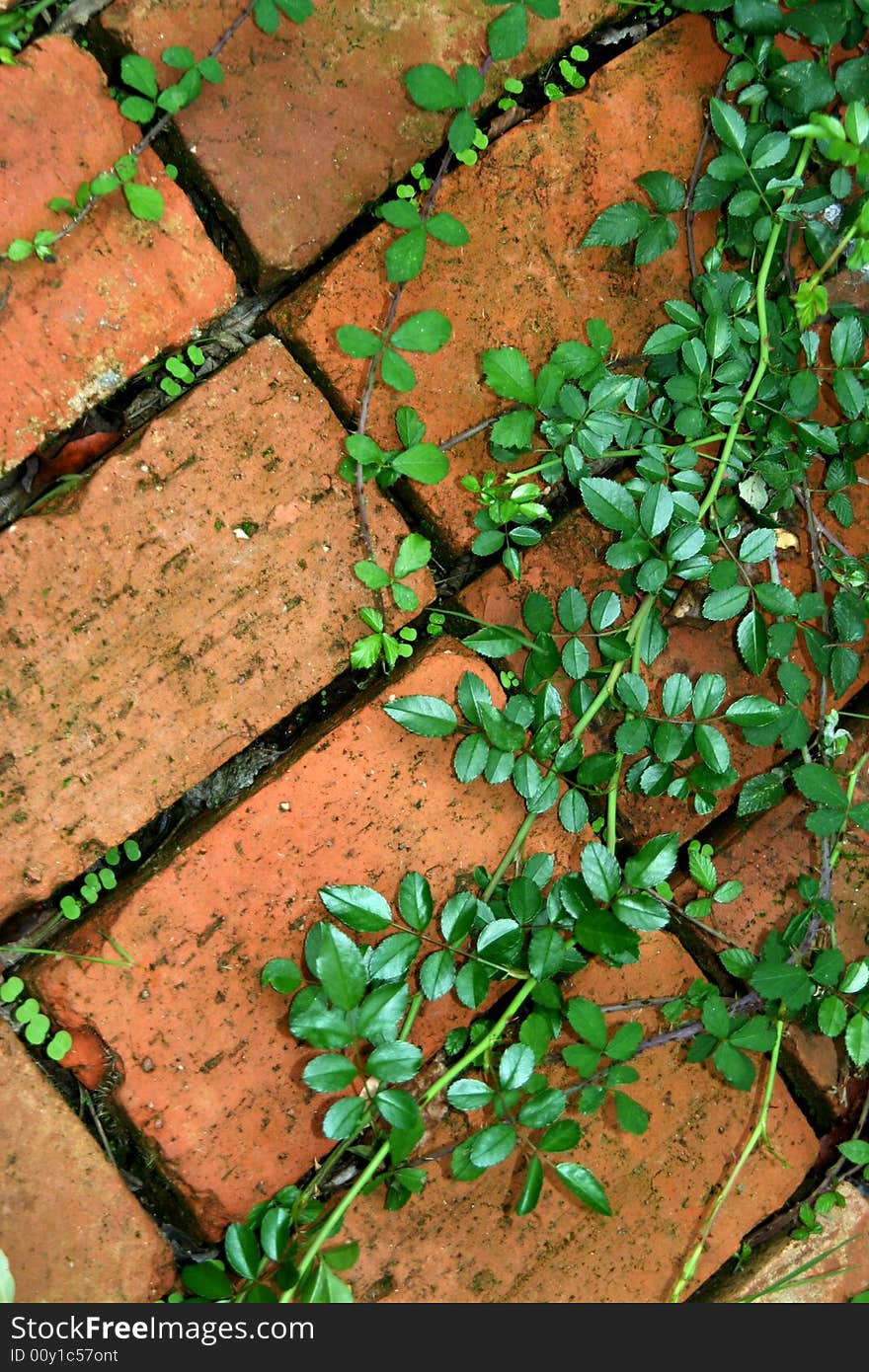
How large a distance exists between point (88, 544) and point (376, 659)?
0.39 meters

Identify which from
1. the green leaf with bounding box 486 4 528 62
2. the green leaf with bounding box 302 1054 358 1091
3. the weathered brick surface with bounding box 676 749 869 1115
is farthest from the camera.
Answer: the weathered brick surface with bounding box 676 749 869 1115

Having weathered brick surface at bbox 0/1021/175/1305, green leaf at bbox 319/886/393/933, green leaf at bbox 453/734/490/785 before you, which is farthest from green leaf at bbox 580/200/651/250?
weathered brick surface at bbox 0/1021/175/1305

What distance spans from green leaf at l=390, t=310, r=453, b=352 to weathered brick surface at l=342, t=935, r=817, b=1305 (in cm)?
88

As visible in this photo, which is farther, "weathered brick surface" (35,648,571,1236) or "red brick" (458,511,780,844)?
"red brick" (458,511,780,844)

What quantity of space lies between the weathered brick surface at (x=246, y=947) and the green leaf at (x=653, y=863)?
0.24 metres

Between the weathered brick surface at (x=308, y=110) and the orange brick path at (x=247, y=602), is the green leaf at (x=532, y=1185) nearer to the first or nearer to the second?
the orange brick path at (x=247, y=602)

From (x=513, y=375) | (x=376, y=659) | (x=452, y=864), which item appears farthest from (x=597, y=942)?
(x=513, y=375)

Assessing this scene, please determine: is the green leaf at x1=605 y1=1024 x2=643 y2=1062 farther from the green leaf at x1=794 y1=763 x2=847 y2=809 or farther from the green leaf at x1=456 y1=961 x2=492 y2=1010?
the green leaf at x1=794 y1=763 x2=847 y2=809

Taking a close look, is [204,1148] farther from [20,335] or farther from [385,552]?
[20,335]

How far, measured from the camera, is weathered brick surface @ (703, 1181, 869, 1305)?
1.53 m

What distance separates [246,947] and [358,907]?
169 millimetres

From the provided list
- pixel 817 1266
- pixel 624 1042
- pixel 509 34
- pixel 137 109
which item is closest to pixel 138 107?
pixel 137 109

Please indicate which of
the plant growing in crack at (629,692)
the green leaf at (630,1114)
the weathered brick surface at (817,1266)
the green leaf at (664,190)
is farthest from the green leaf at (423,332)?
the weathered brick surface at (817,1266)

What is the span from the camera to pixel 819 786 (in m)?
1.42
